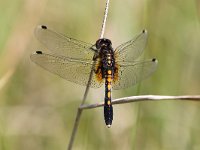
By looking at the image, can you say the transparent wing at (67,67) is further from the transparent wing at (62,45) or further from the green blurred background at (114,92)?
the green blurred background at (114,92)

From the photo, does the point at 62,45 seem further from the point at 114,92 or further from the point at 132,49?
the point at 114,92

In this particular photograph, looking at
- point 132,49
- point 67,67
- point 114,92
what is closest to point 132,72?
point 132,49

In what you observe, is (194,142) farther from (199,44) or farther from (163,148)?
(199,44)

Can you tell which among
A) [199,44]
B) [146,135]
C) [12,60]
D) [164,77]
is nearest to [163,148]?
[146,135]

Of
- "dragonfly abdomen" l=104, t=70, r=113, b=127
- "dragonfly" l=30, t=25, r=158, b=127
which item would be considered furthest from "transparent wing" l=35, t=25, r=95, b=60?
"dragonfly abdomen" l=104, t=70, r=113, b=127

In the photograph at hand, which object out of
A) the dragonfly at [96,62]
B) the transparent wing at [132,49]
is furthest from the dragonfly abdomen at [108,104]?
the transparent wing at [132,49]

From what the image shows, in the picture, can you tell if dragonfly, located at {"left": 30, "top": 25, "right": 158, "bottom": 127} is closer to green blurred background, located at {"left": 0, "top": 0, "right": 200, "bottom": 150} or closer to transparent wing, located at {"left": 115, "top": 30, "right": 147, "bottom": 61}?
transparent wing, located at {"left": 115, "top": 30, "right": 147, "bottom": 61}
